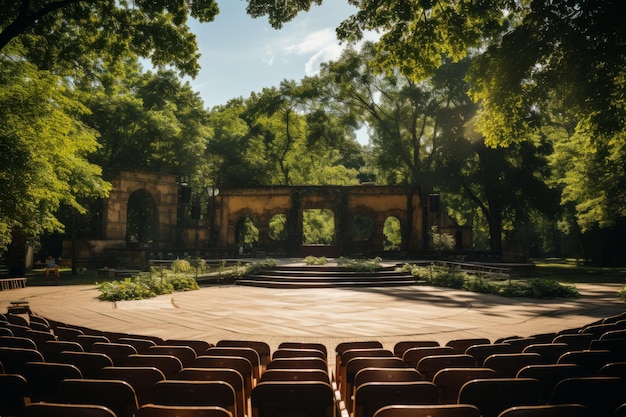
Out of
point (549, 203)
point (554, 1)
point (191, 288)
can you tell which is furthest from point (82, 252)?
point (549, 203)

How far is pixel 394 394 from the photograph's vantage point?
3.07 m

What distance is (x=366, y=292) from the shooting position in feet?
56.1

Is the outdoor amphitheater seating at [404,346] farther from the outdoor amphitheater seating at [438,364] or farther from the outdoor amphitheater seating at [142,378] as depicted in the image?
the outdoor amphitheater seating at [142,378]

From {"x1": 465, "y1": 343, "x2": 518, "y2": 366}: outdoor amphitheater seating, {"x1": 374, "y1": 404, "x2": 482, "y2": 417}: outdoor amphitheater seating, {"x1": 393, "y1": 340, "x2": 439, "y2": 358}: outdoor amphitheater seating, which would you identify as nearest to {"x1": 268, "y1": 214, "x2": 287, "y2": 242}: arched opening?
{"x1": 393, "y1": 340, "x2": 439, "y2": 358}: outdoor amphitheater seating

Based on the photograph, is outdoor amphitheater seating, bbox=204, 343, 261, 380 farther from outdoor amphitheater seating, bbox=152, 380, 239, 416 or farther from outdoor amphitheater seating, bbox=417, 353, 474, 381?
outdoor amphitheater seating, bbox=417, 353, 474, 381

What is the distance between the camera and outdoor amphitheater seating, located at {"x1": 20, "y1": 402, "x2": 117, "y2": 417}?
2521 mm

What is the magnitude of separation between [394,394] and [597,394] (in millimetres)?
1455

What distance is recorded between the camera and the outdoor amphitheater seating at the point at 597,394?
9.95ft

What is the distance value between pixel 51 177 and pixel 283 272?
36.4 feet

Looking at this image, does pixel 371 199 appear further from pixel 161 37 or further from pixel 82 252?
pixel 161 37

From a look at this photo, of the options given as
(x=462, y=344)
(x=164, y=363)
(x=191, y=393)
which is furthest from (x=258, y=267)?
(x=191, y=393)

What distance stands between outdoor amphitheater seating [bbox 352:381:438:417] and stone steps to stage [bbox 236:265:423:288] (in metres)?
16.1

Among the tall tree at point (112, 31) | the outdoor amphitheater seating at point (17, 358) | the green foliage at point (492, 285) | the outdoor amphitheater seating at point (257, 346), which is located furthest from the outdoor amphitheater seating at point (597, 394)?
the green foliage at point (492, 285)

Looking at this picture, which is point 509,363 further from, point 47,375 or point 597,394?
point 47,375
